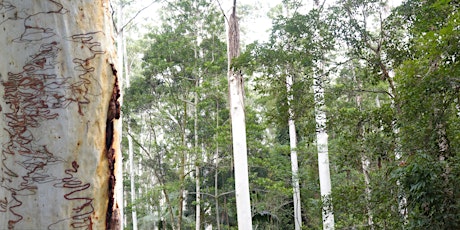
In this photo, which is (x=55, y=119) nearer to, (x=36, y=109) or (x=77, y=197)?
(x=36, y=109)

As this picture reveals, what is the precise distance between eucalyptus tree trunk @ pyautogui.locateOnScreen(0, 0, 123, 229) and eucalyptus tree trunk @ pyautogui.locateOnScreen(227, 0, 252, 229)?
294 inches

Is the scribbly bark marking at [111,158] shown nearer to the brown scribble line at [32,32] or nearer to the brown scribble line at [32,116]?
the brown scribble line at [32,116]

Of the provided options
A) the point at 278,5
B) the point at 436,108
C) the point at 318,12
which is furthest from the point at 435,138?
the point at 278,5

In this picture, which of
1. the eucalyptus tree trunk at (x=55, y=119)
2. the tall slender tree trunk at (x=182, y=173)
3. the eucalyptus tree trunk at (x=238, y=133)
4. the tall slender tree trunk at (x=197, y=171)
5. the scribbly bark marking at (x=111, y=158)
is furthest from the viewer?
the tall slender tree trunk at (x=182, y=173)

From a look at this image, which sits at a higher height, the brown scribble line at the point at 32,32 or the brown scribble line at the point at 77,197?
the brown scribble line at the point at 32,32

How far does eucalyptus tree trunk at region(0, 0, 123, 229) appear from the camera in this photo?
3.28 ft

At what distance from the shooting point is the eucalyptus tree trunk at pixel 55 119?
100 cm

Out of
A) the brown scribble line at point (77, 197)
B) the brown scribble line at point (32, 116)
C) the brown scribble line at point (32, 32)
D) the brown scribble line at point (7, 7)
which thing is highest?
the brown scribble line at point (7, 7)

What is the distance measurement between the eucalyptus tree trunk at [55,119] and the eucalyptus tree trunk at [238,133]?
7462mm

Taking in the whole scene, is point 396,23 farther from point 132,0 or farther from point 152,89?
point 132,0

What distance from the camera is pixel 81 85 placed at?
108cm

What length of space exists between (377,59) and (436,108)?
145 centimetres

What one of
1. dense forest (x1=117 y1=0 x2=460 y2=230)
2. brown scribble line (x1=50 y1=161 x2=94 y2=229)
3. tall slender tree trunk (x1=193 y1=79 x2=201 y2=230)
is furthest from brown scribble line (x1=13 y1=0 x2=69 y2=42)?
tall slender tree trunk (x1=193 y1=79 x2=201 y2=230)

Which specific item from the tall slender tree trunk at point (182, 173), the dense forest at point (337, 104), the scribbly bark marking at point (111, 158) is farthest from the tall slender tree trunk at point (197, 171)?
the scribbly bark marking at point (111, 158)
